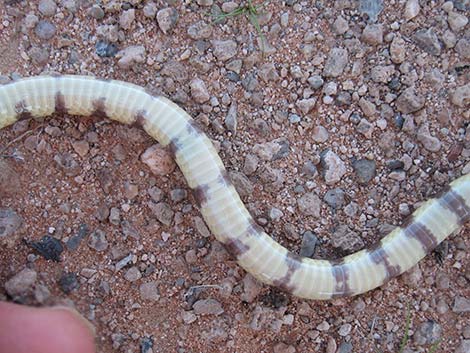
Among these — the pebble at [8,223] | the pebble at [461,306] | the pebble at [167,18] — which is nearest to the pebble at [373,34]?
the pebble at [167,18]

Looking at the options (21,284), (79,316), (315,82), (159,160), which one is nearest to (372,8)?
(315,82)

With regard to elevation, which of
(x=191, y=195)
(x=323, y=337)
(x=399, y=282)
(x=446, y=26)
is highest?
(x=446, y=26)

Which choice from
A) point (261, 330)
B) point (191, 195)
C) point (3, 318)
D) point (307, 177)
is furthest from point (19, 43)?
point (261, 330)

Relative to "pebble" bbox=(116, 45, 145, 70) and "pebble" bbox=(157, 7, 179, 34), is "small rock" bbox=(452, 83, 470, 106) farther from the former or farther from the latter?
"pebble" bbox=(116, 45, 145, 70)

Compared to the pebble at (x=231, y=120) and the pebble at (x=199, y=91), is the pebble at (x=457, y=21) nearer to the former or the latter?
the pebble at (x=231, y=120)

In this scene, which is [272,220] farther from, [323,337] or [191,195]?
[323,337]

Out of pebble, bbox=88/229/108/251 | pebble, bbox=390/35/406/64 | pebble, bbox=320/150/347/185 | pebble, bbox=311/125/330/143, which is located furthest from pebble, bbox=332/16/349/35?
pebble, bbox=88/229/108/251

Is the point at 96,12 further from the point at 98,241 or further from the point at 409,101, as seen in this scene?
the point at 409,101
